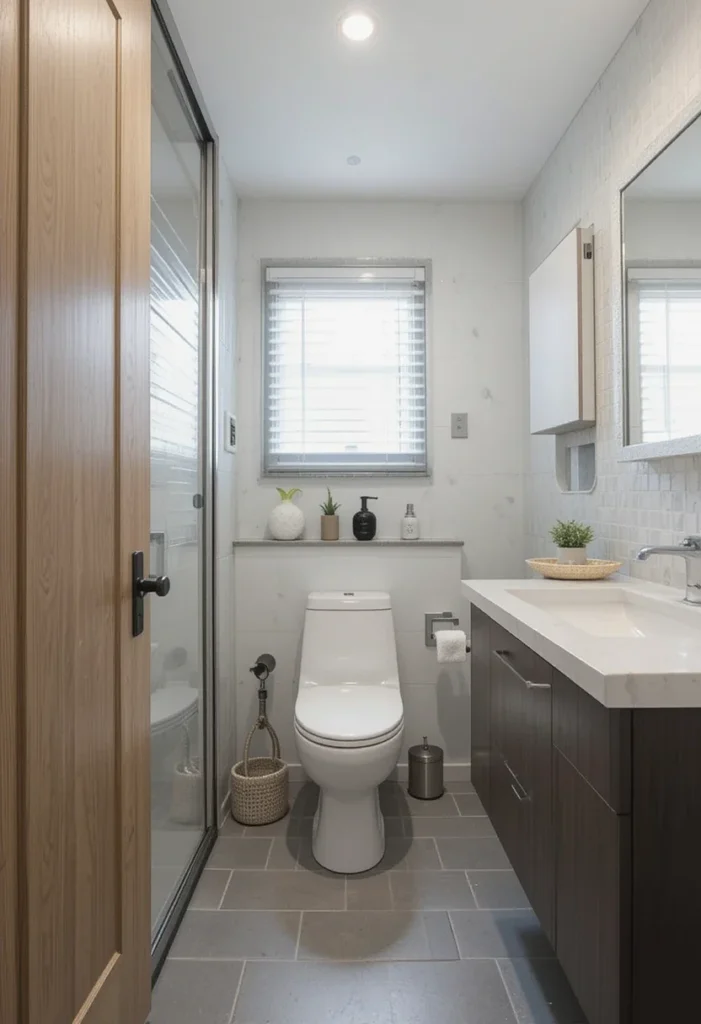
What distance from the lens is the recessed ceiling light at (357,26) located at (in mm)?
1613

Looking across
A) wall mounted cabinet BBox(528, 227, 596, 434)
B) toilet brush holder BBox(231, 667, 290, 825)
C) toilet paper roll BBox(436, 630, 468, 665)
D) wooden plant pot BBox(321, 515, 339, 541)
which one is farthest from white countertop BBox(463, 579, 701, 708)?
toilet brush holder BBox(231, 667, 290, 825)

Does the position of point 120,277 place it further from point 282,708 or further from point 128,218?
point 282,708

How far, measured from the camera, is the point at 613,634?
1419 millimetres

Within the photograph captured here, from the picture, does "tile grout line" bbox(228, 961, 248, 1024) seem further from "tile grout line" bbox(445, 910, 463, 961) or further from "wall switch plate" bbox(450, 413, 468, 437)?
"wall switch plate" bbox(450, 413, 468, 437)

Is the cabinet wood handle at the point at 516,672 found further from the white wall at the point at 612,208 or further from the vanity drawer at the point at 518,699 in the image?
the white wall at the point at 612,208

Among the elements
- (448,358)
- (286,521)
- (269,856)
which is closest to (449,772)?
(269,856)

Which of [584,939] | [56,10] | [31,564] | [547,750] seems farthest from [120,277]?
[584,939]

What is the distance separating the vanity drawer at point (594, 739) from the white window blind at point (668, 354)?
0.74 meters

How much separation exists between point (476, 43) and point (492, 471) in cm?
149

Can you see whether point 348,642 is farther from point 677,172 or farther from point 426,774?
point 677,172

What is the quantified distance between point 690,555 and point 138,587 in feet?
3.92

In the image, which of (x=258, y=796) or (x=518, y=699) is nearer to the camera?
(x=518, y=699)

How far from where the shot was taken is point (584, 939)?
3.26 feet

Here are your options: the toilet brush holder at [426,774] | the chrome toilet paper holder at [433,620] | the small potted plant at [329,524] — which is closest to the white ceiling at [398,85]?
the small potted plant at [329,524]
